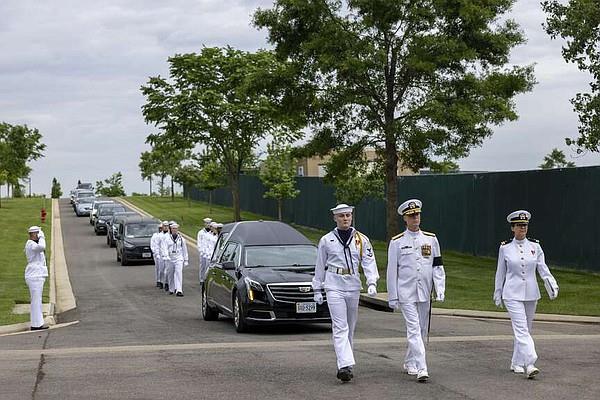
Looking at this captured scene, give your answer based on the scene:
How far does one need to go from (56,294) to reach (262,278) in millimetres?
11344

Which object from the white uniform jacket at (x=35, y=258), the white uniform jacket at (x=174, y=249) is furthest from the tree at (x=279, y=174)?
the white uniform jacket at (x=35, y=258)

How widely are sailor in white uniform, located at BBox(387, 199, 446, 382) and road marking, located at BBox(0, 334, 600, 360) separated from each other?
305cm

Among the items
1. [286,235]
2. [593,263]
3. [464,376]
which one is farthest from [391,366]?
[593,263]

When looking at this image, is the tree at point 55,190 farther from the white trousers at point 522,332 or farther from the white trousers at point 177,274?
the white trousers at point 522,332

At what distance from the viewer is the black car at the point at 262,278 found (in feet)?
53.0

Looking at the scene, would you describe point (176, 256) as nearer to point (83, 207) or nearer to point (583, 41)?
point (583, 41)

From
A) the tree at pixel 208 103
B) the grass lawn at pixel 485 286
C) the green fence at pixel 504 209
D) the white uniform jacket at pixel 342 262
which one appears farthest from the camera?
the tree at pixel 208 103

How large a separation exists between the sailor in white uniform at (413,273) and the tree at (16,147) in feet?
195

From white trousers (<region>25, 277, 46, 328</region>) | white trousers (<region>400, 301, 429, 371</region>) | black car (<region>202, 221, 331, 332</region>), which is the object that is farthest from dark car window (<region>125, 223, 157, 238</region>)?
white trousers (<region>400, 301, 429, 371</region>)

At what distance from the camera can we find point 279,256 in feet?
57.9

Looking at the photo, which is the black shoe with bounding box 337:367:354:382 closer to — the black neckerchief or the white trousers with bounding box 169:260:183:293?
the black neckerchief

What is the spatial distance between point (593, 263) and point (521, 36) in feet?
22.5

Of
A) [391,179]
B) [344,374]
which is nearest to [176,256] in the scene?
[391,179]

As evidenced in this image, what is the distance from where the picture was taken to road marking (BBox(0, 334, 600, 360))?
46.0 feet
